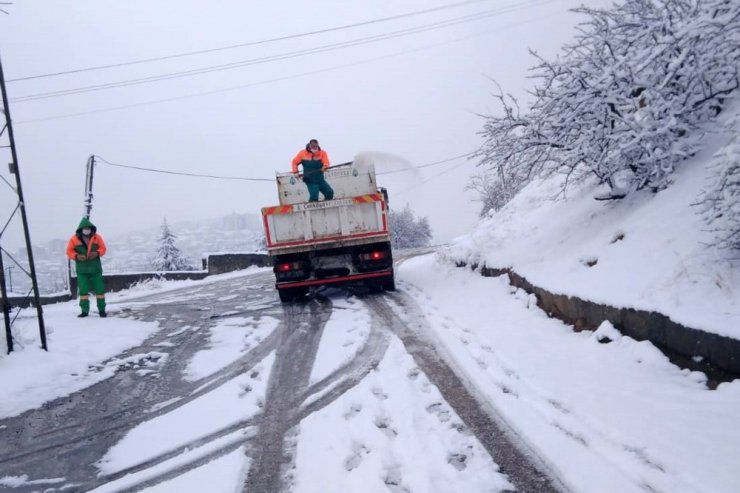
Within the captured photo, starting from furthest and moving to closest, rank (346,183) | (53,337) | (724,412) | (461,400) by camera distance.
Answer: (346,183), (53,337), (461,400), (724,412)

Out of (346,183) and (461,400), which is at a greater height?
(346,183)

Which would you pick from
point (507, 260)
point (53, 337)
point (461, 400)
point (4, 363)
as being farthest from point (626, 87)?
point (53, 337)

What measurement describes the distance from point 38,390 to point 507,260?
6.85 meters

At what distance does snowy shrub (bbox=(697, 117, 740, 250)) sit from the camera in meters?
3.47

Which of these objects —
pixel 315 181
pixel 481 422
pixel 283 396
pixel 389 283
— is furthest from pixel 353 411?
pixel 315 181

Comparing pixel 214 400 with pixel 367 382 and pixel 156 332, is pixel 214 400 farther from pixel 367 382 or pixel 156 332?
pixel 156 332

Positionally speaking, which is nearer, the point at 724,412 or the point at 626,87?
the point at 724,412

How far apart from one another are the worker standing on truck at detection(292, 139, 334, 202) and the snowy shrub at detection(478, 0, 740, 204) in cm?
453

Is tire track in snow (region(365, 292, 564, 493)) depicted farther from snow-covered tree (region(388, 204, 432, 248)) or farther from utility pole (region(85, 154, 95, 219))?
snow-covered tree (region(388, 204, 432, 248))

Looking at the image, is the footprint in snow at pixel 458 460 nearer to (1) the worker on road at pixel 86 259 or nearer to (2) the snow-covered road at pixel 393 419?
(2) the snow-covered road at pixel 393 419

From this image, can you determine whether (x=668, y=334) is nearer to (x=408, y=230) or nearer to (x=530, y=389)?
(x=530, y=389)

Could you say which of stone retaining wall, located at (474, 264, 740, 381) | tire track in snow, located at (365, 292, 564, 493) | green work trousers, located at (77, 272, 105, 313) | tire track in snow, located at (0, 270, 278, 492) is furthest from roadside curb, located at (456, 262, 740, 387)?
green work trousers, located at (77, 272, 105, 313)

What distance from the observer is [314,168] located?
9.71 m

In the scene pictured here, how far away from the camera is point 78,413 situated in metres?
4.33
